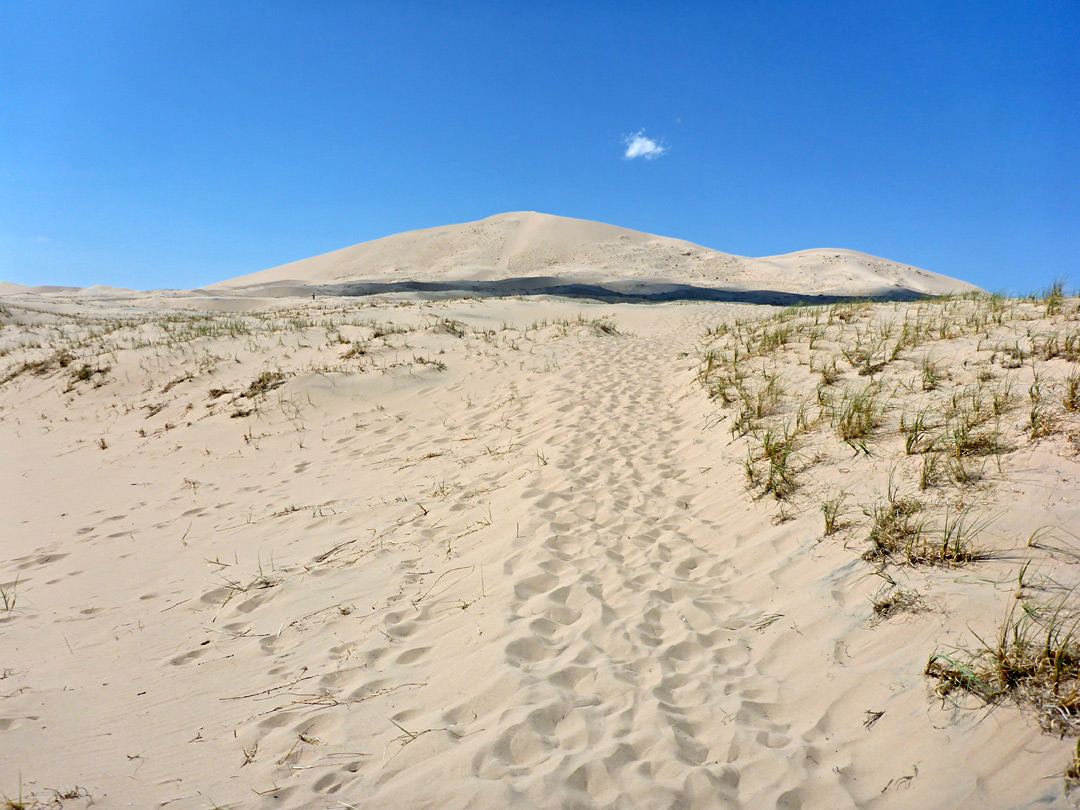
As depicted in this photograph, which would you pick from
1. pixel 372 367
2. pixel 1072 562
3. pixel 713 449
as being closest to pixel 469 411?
pixel 372 367

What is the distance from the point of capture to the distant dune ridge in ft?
150

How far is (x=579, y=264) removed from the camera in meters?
56.7

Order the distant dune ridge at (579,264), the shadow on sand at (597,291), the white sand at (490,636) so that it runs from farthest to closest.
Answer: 1. the distant dune ridge at (579,264)
2. the shadow on sand at (597,291)
3. the white sand at (490,636)

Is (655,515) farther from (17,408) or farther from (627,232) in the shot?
(627,232)

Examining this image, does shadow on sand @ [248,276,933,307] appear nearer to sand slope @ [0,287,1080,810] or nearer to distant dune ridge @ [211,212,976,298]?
distant dune ridge @ [211,212,976,298]

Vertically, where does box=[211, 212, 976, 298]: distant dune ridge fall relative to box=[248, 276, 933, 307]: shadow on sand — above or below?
above

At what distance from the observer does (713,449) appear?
5.89 meters

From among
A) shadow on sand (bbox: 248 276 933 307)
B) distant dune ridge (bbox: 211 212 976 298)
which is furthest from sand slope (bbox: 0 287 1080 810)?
distant dune ridge (bbox: 211 212 976 298)

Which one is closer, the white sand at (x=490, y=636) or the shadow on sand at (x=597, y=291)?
the white sand at (x=490, y=636)

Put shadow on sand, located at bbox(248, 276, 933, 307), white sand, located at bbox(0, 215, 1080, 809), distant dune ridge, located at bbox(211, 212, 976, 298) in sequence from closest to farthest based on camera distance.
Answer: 1. white sand, located at bbox(0, 215, 1080, 809)
2. shadow on sand, located at bbox(248, 276, 933, 307)
3. distant dune ridge, located at bbox(211, 212, 976, 298)

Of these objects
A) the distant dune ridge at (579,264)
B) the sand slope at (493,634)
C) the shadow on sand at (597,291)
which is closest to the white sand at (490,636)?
the sand slope at (493,634)

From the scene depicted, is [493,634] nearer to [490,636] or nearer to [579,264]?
[490,636]

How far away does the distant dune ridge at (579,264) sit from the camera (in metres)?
45.7

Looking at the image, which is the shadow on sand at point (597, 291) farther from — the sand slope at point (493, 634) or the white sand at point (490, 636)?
the white sand at point (490, 636)
